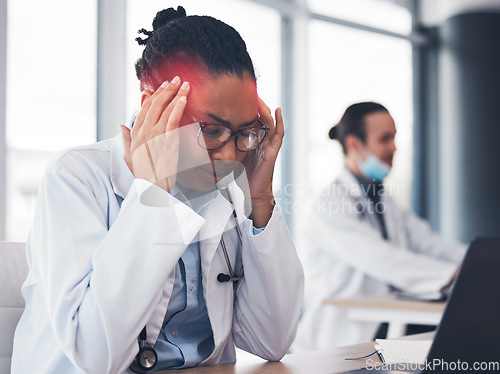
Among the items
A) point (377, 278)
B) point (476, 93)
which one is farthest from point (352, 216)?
point (476, 93)

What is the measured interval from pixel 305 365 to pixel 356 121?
2068 millimetres

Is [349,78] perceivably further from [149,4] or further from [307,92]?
[149,4]

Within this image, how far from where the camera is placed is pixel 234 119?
1228 mm

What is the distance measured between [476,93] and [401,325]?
10.6 feet

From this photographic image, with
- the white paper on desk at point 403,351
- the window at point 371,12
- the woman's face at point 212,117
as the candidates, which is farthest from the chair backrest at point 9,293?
the window at point 371,12

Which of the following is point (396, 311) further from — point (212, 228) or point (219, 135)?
point (219, 135)

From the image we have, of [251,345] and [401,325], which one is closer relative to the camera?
[251,345]

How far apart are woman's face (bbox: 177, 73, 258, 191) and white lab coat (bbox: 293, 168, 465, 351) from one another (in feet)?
5.34

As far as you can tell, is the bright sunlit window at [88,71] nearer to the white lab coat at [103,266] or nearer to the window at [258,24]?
the window at [258,24]

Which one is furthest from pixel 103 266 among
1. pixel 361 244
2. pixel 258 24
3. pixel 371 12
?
pixel 371 12

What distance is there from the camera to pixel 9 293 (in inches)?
47.4

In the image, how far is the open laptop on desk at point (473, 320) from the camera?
729 mm

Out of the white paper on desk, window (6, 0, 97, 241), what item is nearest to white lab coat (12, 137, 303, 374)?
the white paper on desk

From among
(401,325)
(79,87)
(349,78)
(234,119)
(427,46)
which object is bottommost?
(401,325)
